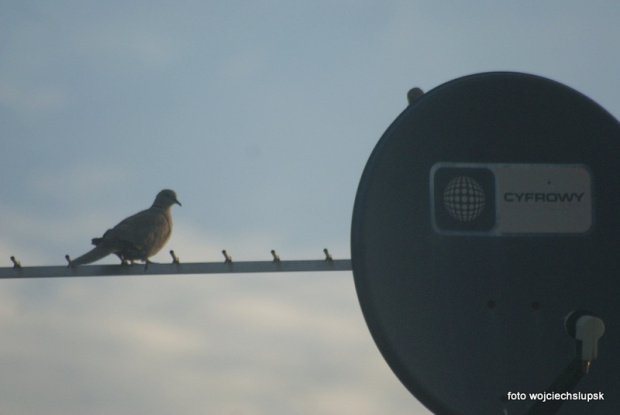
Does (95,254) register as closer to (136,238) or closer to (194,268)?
(136,238)

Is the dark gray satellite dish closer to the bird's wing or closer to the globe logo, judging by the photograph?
the globe logo

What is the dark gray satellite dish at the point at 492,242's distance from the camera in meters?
4.17

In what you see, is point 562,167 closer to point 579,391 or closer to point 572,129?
point 572,129

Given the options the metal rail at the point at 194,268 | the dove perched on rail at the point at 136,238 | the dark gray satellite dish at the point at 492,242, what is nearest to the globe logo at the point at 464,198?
the dark gray satellite dish at the point at 492,242

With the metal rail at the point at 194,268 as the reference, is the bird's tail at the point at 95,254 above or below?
above

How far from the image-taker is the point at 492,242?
14.0 feet

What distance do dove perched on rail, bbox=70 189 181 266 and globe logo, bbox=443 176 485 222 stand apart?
6.79 m

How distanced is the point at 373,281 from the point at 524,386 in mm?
802

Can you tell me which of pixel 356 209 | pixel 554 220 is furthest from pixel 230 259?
pixel 554 220

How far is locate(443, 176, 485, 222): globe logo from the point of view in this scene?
4199mm

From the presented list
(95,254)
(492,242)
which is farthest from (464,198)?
(95,254)

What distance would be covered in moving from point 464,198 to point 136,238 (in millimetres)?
7995

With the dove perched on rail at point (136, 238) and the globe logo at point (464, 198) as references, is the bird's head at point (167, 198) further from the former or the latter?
the globe logo at point (464, 198)

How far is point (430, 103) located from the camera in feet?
13.9
